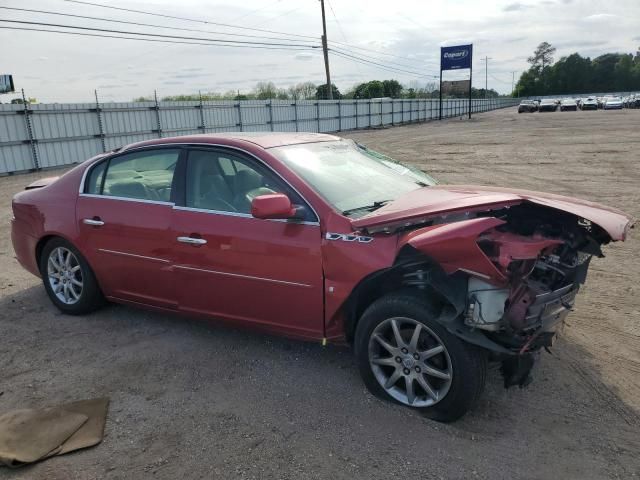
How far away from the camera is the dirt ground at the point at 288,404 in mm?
2871

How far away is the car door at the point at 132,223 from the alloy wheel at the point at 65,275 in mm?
318

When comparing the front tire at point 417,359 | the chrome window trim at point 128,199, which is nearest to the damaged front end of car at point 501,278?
the front tire at point 417,359

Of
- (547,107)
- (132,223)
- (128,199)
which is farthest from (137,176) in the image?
(547,107)

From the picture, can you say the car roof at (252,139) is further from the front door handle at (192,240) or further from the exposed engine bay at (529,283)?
the exposed engine bay at (529,283)

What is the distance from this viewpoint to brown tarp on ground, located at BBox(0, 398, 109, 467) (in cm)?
303

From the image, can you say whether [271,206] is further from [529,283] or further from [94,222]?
[94,222]

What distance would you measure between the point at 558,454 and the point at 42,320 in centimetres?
446

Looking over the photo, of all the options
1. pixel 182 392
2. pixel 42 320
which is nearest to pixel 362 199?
pixel 182 392

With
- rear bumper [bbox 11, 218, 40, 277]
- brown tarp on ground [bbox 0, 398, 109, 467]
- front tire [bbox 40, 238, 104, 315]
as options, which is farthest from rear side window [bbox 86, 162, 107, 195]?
brown tarp on ground [bbox 0, 398, 109, 467]

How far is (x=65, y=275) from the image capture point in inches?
196

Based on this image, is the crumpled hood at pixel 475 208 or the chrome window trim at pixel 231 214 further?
the chrome window trim at pixel 231 214

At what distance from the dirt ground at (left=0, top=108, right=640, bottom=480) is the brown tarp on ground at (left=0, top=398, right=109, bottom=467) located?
0.26 feet

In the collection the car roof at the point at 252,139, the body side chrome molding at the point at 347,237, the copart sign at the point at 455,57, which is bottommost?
the body side chrome molding at the point at 347,237

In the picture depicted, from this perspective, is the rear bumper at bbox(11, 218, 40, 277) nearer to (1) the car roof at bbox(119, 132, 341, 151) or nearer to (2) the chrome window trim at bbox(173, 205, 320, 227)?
(1) the car roof at bbox(119, 132, 341, 151)
